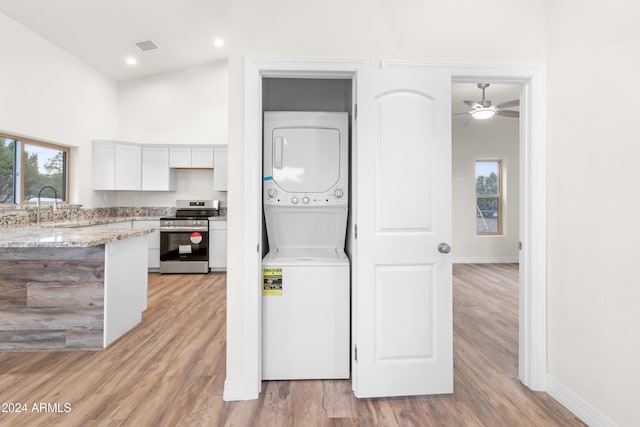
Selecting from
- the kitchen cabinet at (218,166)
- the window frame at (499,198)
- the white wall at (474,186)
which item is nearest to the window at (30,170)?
the kitchen cabinet at (218,166)

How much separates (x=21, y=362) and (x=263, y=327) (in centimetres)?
186

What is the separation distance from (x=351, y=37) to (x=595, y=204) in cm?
163

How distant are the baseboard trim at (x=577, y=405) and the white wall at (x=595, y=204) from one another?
22mm

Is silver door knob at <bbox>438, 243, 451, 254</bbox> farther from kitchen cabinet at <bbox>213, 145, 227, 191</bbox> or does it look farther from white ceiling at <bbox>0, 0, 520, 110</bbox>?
kitchen cabinet at <bbox>213, 145, 227, 191</bbox>

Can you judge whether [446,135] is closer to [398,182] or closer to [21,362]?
[398,182]

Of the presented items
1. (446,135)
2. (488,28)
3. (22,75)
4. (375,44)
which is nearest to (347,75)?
(375,44)

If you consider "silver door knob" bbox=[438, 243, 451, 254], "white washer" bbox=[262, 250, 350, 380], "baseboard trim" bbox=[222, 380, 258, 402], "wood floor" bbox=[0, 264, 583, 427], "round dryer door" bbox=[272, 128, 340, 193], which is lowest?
"wood floor" bbox=[0, 264, 583, 427]

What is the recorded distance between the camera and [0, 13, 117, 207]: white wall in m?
3.50

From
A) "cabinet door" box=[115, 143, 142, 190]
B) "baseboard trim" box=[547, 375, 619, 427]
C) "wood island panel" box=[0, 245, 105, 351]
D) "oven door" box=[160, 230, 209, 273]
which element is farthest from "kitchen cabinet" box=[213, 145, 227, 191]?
"baseboard trim" box=[547, 375, 619, 427]

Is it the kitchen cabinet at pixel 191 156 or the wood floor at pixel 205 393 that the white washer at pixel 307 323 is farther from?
the kitchen cabinet at pixel 191 156

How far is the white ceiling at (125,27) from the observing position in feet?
11.7

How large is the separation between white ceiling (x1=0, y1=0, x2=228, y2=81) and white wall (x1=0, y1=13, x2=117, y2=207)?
0.60 ft

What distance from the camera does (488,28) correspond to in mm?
1901

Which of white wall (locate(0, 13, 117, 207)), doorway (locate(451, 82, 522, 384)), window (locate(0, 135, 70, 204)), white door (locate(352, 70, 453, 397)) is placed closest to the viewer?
white door (locate(352, 70, 453, 397))
